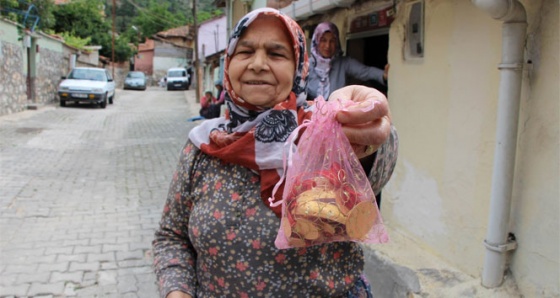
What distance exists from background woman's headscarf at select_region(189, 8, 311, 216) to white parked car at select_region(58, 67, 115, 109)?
19843 millimetres

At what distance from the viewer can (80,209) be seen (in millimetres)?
6094

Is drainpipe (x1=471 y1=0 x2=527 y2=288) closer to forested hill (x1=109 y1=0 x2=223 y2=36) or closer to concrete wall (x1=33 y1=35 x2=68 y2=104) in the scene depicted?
concrete wall (x1=33 y1=35 x2=68 y2=104)

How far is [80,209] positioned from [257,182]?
5284 mm

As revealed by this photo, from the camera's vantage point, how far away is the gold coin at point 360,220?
4.16 feet

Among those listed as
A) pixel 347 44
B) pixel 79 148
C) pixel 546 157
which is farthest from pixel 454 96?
pixel 79 148

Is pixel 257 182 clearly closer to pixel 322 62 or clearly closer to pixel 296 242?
pixel 296 242

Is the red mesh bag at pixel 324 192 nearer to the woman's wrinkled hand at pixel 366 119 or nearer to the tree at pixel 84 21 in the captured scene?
the woman's wrinkled hand at pixel 366 119

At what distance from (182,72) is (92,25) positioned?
7.81 metres

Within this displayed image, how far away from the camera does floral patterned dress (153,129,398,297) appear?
1442 mm

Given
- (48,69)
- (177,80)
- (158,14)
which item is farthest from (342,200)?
(158,14)

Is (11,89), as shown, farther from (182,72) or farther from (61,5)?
(182,72)

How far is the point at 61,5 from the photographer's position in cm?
3353

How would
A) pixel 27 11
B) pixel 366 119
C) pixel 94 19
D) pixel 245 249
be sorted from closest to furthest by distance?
pixel 366 119 → pixel 245 249 → pixel 27 11 → pixel 94 19

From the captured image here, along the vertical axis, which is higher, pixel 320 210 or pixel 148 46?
pixel 148 46
